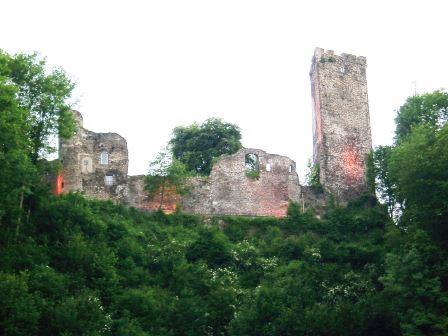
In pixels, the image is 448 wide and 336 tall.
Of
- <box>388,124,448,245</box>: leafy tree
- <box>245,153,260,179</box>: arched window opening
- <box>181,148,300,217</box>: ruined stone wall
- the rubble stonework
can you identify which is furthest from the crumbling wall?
<box>388,124,448,245</box>: leafy tree

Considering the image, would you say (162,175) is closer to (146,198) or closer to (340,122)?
(146,198)

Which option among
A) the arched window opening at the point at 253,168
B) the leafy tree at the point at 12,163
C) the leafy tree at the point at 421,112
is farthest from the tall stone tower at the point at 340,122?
the leafy tree at the point at 12,163

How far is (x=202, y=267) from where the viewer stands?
3512cm

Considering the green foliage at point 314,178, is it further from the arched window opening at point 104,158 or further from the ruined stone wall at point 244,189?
the arched window opening at point 104,158

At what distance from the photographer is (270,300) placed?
104 feet

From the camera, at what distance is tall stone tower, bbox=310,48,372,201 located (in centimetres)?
4353

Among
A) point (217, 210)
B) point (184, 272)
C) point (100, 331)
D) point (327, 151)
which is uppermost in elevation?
point (327, 151)

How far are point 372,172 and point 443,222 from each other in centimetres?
1146

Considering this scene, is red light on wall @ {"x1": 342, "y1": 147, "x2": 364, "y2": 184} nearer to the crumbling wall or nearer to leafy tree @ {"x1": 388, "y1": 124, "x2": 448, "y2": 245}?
leafy tree @ {"x1": 388, "y1": 124, "x2": 448, "y2": 245}

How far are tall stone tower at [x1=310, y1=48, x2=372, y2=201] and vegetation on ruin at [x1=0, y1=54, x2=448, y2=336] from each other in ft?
13.4

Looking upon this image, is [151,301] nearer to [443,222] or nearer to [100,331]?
[100,331]

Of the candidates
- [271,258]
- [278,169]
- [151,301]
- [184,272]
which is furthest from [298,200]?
[151,301]

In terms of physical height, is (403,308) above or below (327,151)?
below

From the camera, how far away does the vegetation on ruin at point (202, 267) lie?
29.5 metres
